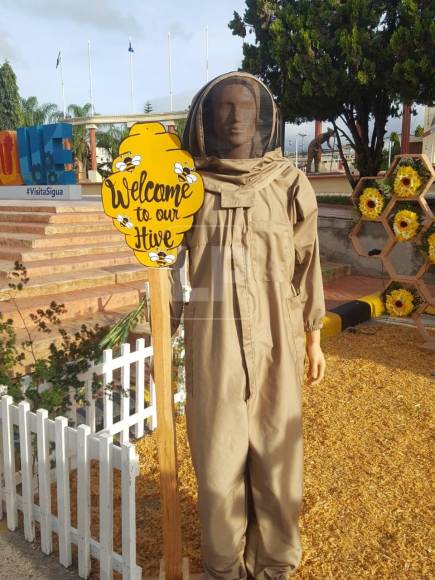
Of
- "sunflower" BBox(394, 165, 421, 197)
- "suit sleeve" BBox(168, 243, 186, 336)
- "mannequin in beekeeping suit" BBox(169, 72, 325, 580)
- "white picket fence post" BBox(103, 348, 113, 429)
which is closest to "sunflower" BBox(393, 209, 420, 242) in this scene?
"sunflower" BBox(394, 165, 421, 197)

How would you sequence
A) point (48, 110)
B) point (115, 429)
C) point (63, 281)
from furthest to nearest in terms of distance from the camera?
point (48, 110) → point (63, 281) → point (115, 429)

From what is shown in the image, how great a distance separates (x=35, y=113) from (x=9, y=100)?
1.57m

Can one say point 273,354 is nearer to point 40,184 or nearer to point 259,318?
point 259,318

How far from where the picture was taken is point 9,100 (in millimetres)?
29797

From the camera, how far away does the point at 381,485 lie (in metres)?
2.69

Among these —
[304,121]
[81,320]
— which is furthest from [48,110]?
[81,320]

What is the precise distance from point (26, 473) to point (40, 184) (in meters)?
12.6

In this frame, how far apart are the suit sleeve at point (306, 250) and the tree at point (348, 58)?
924cm

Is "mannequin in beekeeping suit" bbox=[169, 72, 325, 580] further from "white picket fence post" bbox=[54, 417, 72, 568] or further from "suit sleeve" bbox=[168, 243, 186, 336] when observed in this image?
"white picket fence post" bbox=[54, 417, 72, 568]

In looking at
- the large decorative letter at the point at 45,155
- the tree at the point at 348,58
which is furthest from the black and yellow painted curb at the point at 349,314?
the large decorative letter at the point at 45,155

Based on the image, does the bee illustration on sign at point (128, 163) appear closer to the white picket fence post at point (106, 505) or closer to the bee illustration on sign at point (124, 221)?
the bee illustration on sign at point (124, 221)

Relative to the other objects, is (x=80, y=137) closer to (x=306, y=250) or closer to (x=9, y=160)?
(x=9, y=160)

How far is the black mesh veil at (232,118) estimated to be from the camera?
5.32 feet

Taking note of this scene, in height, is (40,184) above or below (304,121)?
below
